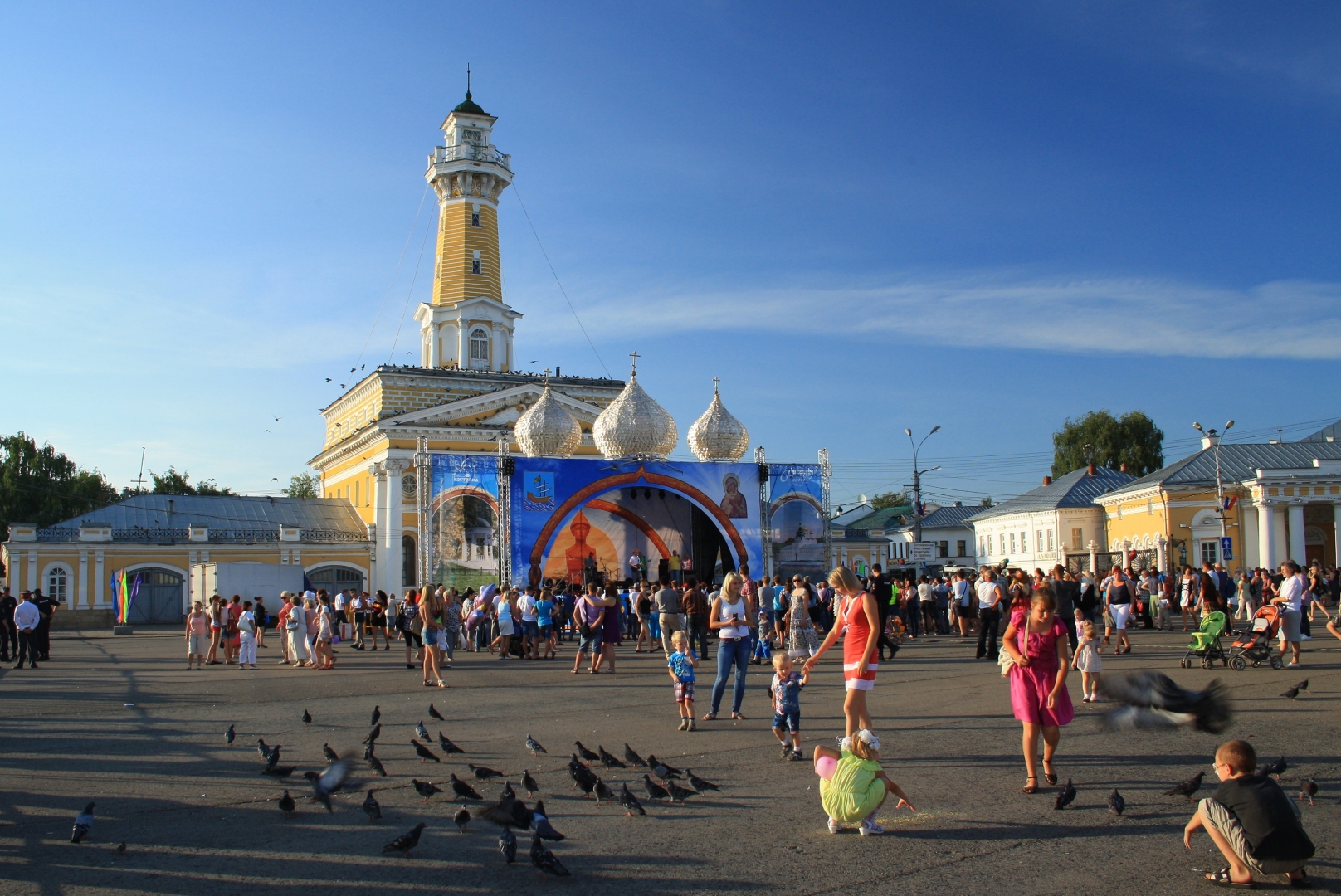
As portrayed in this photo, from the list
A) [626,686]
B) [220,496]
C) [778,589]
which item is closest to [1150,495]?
[778,589]

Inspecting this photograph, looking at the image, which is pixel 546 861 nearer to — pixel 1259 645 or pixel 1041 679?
pixel 1041 679

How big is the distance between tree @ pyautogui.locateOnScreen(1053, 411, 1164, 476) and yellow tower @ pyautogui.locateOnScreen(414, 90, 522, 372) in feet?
120

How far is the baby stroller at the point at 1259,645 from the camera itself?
14.7 meters

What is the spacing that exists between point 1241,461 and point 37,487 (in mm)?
58814

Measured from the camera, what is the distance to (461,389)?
47938 mm

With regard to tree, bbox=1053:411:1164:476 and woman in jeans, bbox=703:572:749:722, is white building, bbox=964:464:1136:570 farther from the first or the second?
woman in jeans, bbox=703:572:749:722

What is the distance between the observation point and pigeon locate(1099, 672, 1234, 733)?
231 inches

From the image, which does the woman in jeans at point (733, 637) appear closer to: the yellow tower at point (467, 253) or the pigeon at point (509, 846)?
the pigeon at point (509, 846)

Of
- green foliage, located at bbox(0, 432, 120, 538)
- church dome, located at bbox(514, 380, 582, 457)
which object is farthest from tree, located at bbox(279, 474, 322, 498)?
church dome, located at bbox(514, 380, 582, 457)

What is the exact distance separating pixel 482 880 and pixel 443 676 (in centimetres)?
1107

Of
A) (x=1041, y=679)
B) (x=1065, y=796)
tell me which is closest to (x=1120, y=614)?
(x=1041, y=679)

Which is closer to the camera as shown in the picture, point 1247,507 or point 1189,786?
point 1189,786

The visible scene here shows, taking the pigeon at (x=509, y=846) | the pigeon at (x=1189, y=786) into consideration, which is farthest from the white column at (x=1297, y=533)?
the pigeon at (x=509, y=846)

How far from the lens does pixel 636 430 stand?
1121 inches
